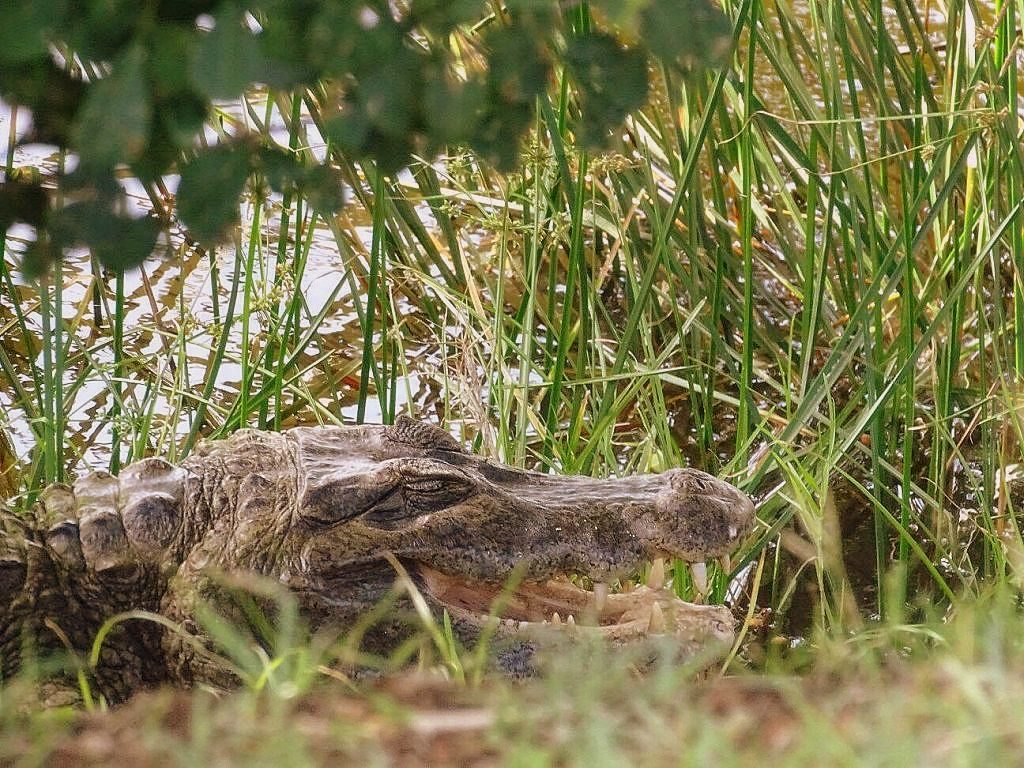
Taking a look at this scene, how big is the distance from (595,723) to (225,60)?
2.64ft

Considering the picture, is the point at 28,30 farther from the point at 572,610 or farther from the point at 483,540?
the point at 572,610

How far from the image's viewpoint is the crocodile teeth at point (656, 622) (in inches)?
111

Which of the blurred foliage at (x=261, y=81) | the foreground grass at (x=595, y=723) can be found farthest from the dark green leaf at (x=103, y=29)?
the foreground grass at (x=595, y=723)

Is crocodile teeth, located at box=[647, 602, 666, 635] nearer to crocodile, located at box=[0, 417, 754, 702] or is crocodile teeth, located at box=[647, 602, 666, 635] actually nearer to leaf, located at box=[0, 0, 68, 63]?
crocodile, located at box=[0, 417, 754, 702]

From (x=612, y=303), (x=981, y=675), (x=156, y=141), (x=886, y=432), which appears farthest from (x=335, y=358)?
(x=981, y=675)

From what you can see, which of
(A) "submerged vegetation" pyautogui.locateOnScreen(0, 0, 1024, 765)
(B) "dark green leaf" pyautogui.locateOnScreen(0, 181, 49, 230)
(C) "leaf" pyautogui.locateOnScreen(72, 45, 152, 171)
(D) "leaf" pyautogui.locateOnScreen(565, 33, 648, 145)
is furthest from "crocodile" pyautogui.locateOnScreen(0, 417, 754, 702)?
(C) "leaf" pyautogui.locateOnScreen(72, 45, 152, 171)

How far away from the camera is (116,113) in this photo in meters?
1.41

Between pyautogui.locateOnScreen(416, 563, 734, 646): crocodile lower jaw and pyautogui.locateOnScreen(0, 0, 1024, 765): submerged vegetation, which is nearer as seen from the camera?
pyautogui.locateOnScreen(416, 563, 734, 646): crocodile lower jaw

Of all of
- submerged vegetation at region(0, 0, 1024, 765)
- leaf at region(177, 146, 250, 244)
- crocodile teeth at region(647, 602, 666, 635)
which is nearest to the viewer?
leaf at region(177, 146, 250, 244)

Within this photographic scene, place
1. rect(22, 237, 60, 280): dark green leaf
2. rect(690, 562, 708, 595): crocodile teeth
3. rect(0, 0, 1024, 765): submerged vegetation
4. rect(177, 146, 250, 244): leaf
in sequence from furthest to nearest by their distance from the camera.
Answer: rect(0, 0, 1024, 765): submerged vegetation
rect(690, 562, 708, 595): crocodile teeth
rect(22, 237, 60, 280): dark green leaf
rect(177, 146, 250, 244): leaf

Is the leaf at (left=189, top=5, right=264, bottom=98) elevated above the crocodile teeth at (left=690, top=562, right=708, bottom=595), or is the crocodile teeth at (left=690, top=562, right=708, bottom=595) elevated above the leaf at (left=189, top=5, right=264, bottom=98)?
the leaf at (left=189, top=5, right=264, bottom=98)

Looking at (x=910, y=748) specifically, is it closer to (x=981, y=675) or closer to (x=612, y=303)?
(x=981, y=675)

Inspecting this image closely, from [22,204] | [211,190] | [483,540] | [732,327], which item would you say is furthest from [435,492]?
[732,327]

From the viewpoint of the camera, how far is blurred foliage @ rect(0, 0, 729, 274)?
1.43 meters
